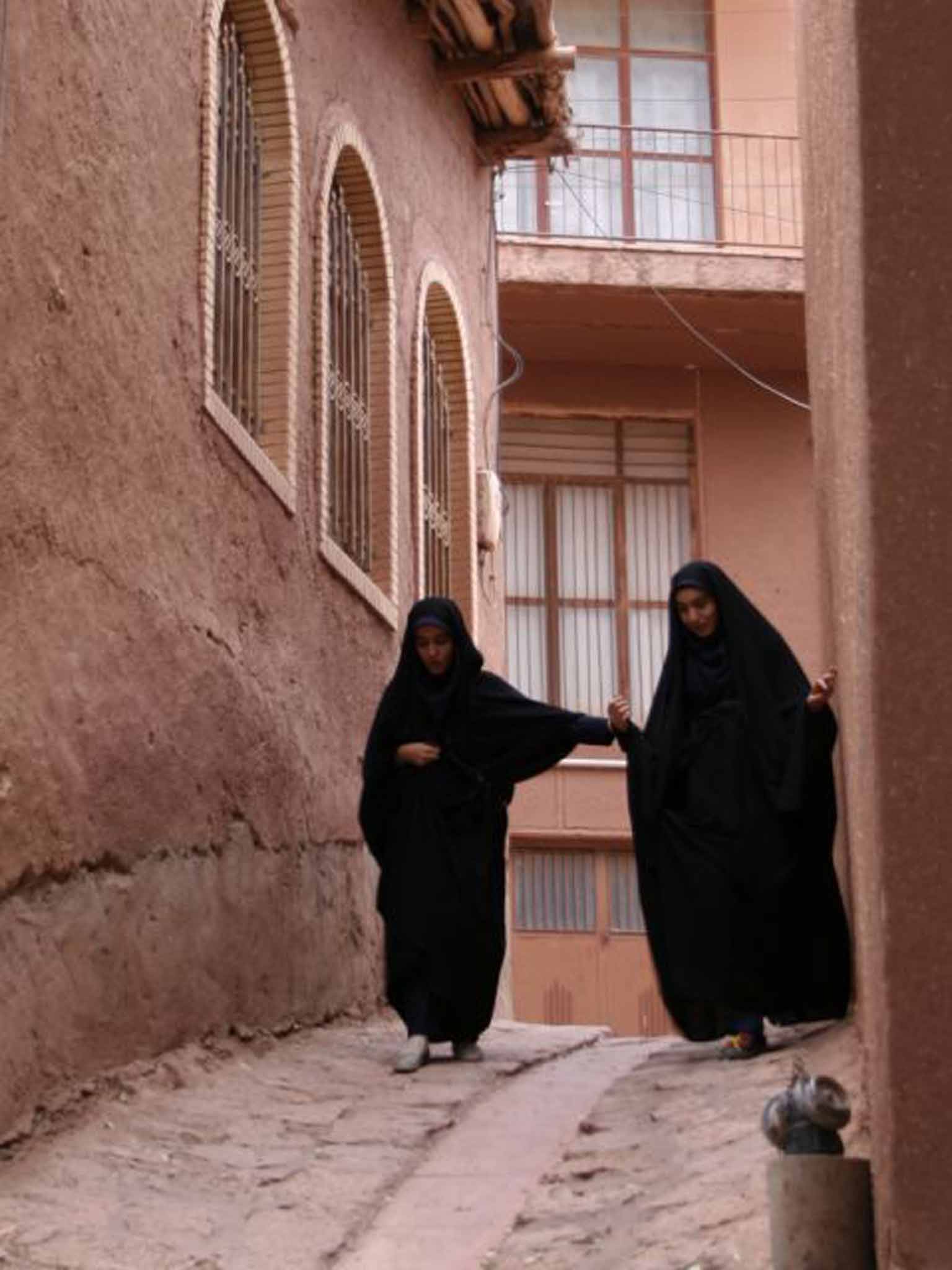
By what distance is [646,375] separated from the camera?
56.4 feet

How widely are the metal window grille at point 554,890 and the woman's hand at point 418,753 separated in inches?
339

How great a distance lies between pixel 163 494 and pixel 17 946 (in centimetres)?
170

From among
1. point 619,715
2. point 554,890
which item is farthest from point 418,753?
point 554,890

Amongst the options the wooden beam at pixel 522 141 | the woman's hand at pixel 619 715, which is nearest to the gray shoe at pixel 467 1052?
the woman's hand at pixel 619 715

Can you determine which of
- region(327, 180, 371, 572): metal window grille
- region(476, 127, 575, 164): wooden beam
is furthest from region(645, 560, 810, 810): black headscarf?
region(476, 127, 575, 164): wooden beam

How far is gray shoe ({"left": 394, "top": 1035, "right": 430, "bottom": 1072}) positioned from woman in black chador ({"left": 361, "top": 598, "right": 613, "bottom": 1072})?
0.15m

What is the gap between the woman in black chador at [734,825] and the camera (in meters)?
6.56

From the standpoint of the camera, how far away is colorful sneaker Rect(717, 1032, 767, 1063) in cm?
650

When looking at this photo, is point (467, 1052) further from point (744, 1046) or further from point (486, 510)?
point (486, 510)

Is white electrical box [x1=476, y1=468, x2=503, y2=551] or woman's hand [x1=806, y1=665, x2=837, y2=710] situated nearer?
woman's hand [x1=806, y1=665, x2=837, y2=710]

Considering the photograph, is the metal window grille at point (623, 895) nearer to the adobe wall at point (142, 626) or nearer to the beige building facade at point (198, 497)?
the beige building facade at point (198, 497)

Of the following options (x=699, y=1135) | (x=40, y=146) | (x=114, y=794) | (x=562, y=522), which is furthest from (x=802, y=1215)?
(x=562, y=522)

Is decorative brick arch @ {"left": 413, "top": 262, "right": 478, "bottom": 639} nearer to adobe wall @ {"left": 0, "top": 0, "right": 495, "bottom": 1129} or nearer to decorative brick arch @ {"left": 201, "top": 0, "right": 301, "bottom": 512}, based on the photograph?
adobe wall @ {"left": 0, "top": 0, "right": 495, "bottom": 1129}

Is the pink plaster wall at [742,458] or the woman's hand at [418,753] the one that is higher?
the pink plaster wall at [742,458]
